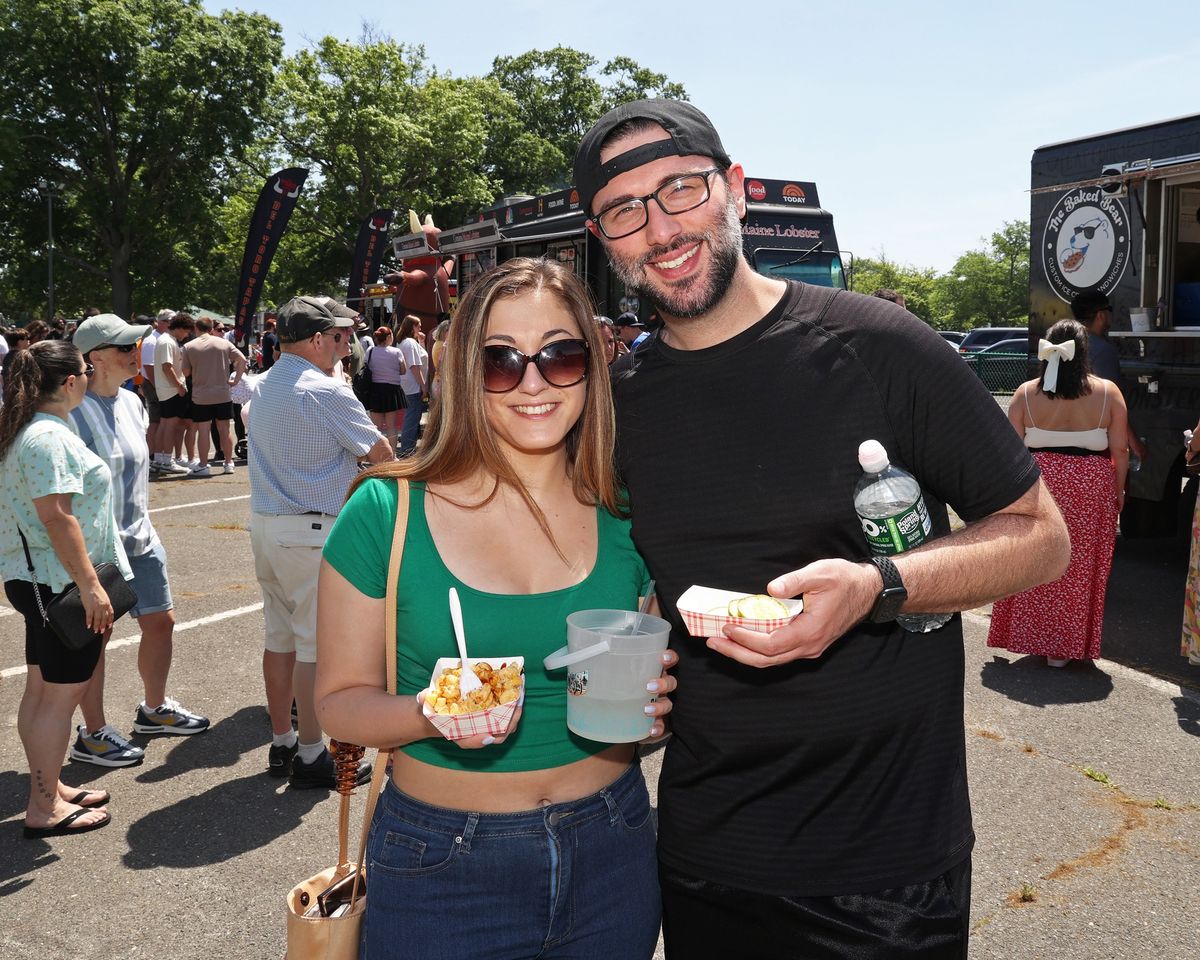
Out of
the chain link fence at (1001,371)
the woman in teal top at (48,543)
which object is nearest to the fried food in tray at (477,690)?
the woman in teal top at (48,543)

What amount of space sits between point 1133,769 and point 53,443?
4924 mm

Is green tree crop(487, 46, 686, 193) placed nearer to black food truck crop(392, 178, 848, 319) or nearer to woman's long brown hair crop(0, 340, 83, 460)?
black food truck crop(392, 178, 848, 319)

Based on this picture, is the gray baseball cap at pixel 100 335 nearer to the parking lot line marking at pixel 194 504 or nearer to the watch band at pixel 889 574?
the watch band at pixel 889 574

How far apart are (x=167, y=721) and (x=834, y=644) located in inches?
172

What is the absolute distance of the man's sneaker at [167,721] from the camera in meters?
5.15

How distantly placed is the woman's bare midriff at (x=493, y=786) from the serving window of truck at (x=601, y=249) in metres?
10.9

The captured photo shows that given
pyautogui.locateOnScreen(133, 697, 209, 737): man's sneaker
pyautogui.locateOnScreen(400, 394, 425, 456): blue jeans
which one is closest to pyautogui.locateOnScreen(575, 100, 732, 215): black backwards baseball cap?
pyautogui.locateOnScreen(133, 697, 209, 737): man's sneaker

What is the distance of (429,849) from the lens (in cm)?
182

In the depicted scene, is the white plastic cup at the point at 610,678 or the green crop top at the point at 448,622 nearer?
the white plastic cup at the point at 610,678

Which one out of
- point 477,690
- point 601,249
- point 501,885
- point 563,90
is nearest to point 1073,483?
point 501,885

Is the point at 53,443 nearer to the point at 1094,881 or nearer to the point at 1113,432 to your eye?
the point at 1094,881

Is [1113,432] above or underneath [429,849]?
above

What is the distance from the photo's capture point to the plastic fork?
1.62 m

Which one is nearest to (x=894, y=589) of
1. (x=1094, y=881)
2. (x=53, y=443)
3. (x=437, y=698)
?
(x=437, y=698)
